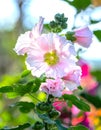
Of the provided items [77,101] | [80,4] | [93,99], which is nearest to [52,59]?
[77,101]

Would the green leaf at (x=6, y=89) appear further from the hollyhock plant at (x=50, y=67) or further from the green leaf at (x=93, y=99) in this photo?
the green leaf at (x=93, y=99)

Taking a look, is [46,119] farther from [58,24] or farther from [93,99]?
[93,99]

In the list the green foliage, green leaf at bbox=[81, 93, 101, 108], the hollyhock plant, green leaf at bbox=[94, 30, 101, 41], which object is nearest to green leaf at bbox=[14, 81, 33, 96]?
the hollyhock plant

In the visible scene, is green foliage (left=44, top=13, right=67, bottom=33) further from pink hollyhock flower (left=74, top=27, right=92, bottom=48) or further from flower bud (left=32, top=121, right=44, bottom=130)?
flower bud (left=32, top=121, right=44, bottom=130)

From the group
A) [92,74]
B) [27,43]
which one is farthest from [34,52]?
[92,74]

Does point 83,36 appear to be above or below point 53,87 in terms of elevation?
above

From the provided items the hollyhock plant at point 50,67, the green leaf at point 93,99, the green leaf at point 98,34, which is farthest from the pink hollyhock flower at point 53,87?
the green leaf at point 93,99

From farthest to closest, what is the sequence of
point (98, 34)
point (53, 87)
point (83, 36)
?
point (98, 34) < point (83, 36) < point (53, 87)
